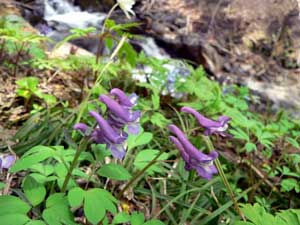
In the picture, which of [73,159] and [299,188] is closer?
[73,159]

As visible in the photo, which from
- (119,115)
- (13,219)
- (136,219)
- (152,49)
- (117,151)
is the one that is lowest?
(152,49)

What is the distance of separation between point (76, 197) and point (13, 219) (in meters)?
0.21

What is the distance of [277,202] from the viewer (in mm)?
2637

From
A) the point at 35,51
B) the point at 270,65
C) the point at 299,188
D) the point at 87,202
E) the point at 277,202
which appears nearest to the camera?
the point at 87,202

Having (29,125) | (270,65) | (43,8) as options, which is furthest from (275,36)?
(29,125)

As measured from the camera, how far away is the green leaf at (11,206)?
1.28 meters

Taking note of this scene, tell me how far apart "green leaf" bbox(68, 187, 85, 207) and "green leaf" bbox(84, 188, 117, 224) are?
0.7 inches

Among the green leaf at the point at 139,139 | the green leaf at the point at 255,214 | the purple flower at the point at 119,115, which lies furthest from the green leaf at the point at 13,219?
the green leaf at the point at 255,214

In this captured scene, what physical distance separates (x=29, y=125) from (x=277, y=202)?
174cm

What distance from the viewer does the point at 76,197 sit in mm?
1309

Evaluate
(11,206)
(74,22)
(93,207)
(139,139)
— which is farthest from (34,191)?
(74,22)

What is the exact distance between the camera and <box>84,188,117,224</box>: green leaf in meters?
1.27

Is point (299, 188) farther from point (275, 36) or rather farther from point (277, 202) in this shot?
point (275, 36)

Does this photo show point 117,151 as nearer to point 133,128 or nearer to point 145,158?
point 133,128
